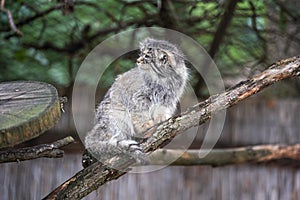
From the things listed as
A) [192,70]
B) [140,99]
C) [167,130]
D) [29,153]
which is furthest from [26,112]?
[192,70]

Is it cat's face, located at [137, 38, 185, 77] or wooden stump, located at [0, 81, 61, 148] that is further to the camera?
cat's face, located at [137, 38, 185, 77]

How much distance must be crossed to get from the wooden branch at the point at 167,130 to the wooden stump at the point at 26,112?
0.82 feet

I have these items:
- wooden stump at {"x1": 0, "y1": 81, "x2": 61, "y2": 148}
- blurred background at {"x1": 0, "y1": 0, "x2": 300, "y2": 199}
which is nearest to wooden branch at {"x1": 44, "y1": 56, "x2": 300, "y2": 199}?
wooden stump at {"x1": 0, "y1": 81, "x2": 61, "y2": 148}

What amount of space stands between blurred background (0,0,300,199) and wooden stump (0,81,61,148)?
119 cm

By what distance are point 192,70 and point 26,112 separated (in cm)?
149

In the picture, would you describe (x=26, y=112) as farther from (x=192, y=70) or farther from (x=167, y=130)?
(x=192, y=70)

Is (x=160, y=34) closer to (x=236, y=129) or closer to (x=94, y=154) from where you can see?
(x=236, y=129)

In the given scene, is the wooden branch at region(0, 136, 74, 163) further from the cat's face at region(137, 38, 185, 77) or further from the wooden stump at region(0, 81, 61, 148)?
the cat's face at region(137, 38, 185, 77)

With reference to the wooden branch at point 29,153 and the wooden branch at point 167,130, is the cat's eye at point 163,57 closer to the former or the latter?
the wooden branch at point 167,130

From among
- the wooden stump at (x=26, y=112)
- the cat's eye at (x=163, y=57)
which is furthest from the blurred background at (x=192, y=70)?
the wooden stump at (x=26, y=112)

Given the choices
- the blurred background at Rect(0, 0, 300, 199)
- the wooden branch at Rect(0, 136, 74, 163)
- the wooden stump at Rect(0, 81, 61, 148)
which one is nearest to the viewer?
the wooden stump at Rect(0, 81, 61, 148)

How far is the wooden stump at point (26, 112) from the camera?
5.20 ft

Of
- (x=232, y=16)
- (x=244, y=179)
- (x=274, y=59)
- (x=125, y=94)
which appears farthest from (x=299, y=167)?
(x=125, y=94)

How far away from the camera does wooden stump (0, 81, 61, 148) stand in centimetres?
158
